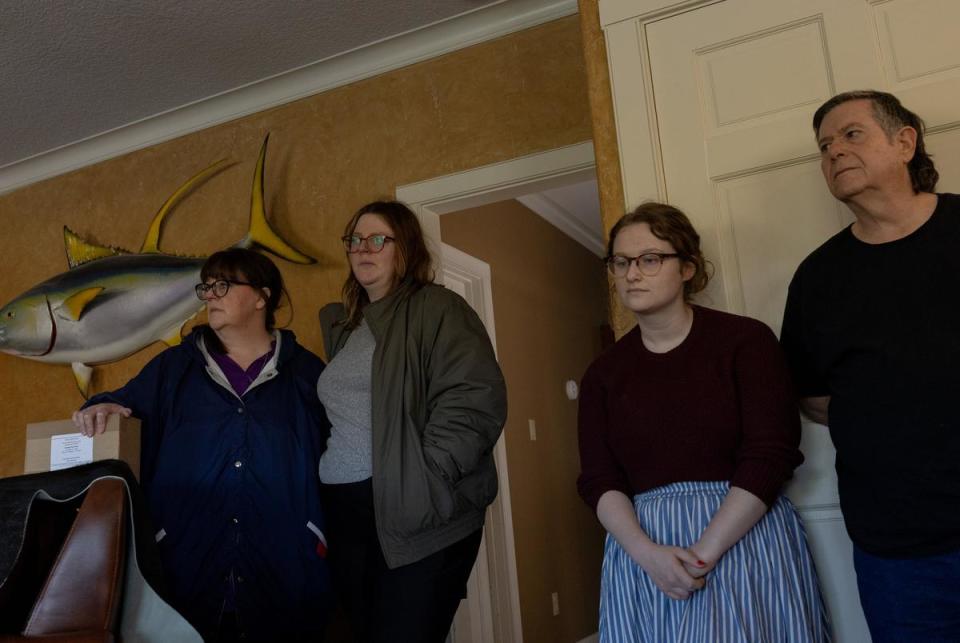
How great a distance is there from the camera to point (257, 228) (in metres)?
3.25

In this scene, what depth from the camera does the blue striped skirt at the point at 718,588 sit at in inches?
49.5

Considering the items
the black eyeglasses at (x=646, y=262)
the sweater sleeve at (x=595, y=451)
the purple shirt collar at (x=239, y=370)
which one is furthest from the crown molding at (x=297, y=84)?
the sweater sleeve at (x=595, y=451)

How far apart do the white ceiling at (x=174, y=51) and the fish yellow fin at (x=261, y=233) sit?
14.5 inches

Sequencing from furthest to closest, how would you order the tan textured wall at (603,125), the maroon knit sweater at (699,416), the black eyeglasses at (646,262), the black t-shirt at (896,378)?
1. the tan textured wall at (603,125)
2. the black eyeglasses at (646,262)
3. the maroon knit sweater at (699,416)
4. the black t-shirt at (896,378)

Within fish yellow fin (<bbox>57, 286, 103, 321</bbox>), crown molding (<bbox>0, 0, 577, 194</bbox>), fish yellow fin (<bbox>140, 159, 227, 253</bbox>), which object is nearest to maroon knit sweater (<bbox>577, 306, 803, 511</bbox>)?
crown molding (<bbox>0, 0, 577, 194</bbox>)

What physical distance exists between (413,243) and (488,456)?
1.73 ft

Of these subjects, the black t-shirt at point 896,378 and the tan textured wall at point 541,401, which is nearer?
the black t-shirt at point 896,378

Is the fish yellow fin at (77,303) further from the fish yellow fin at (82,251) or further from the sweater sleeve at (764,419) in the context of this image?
the sweater sleeve at (764,419)

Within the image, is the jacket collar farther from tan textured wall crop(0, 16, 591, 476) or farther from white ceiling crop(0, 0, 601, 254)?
white ceiling crop(0, 0, 601, 254)

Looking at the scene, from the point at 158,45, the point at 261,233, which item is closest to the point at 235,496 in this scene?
the point at 261,233

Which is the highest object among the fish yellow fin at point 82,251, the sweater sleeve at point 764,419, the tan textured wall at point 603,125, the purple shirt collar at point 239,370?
the fish yellow fin at point 82,251

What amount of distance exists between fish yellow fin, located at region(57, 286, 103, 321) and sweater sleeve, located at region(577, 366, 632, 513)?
2.66 m

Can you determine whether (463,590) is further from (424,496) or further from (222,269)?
(222,269)

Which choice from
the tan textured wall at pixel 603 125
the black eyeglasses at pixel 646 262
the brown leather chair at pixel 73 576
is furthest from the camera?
the tan textured wall at pixel 603 125
